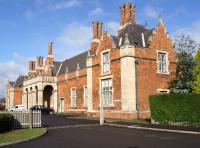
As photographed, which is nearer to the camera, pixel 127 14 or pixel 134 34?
pixel 134 34

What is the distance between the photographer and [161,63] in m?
36.4

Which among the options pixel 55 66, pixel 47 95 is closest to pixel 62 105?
pixel 47 95

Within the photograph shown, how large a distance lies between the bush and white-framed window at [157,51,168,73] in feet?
63.9

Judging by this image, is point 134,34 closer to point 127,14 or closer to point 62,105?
point 127,14

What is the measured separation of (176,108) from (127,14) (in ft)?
64.9

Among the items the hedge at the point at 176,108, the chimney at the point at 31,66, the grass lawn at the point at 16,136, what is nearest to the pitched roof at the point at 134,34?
the hedge at the point at 176,108

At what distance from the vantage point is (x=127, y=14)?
4044 centimetres

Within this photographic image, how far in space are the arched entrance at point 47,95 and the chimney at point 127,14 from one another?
26248 millimetres

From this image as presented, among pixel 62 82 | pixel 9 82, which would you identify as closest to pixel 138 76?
pixel 62 82

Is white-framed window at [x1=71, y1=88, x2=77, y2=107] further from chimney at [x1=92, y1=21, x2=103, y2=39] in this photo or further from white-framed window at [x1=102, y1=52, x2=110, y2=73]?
white-framed window at [x1=102, y1=52, x2=110, y2=73]

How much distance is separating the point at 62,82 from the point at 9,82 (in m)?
40.1

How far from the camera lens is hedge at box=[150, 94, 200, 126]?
2198 centimetres

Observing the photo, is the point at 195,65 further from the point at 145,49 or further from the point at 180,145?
the point at 180,145

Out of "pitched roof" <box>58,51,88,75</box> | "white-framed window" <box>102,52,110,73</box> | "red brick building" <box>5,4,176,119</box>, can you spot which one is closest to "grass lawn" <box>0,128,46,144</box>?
"red brick building" <box>5,4,176,119</box>
